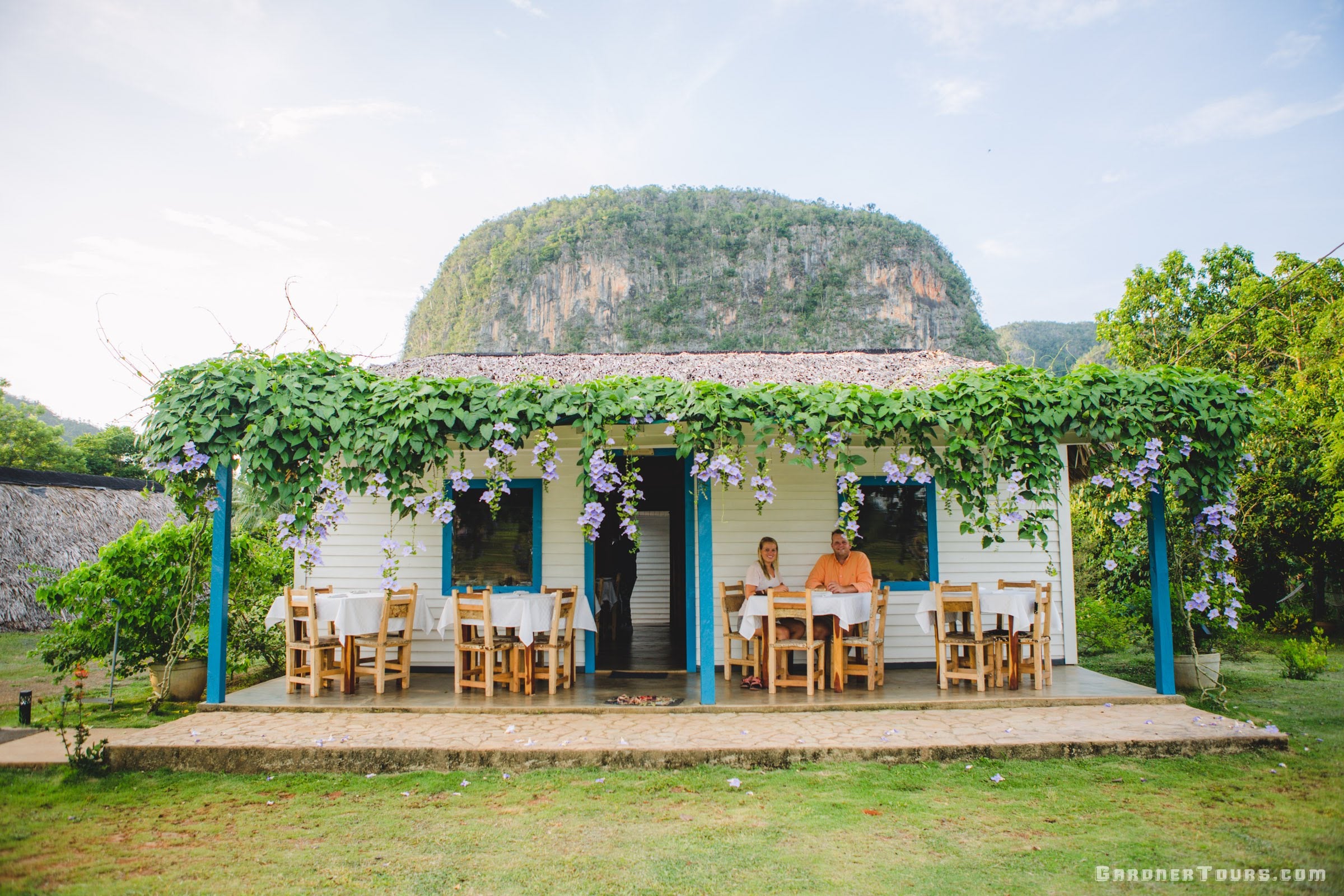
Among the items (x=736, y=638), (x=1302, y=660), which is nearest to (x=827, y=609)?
(x=736, y=638)

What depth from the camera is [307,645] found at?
6.59 metres

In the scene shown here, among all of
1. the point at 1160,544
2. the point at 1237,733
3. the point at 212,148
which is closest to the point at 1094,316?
the point at 1160,544

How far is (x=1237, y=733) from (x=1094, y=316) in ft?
68.6

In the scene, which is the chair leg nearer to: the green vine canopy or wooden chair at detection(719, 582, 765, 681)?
the green vine canopy

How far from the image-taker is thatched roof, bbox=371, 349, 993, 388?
7805mm

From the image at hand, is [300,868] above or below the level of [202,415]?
below

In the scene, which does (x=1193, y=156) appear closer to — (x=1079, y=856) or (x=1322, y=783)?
(x=1322, y=783)

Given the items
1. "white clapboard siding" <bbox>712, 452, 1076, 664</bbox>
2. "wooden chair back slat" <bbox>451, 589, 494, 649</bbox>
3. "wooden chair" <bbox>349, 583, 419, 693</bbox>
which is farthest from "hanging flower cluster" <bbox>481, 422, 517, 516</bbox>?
"white clapboard siding" <bbox>712, 452, 1076, 664</bbox>

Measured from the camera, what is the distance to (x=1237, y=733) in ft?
16.7

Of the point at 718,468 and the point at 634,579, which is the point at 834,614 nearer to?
the point at 718,468

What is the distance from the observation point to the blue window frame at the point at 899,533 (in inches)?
316

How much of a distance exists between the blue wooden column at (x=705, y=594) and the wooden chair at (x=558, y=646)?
1.30 metres

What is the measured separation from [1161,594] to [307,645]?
7.26 m

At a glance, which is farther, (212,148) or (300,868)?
(212,148)
